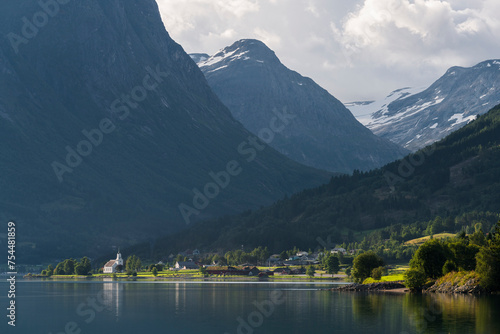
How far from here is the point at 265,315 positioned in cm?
11906

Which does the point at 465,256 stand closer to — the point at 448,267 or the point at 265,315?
the point at 448,267

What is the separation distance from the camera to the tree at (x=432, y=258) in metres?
170

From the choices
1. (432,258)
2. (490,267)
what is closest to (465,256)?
(432,258)

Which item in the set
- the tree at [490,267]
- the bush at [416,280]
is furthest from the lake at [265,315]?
the bush at [416,280]

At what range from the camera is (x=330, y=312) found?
123312mm

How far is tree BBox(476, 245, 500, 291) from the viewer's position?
136500 mm

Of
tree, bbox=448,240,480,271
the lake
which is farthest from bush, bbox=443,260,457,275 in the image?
the lake

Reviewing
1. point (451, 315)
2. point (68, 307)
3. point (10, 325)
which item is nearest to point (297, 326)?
point (451, 315)

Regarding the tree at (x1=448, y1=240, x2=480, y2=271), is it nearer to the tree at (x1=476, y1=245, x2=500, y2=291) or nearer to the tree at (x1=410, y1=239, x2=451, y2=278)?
the tree at (x1=410, y1=239, x2=451, y2=278)

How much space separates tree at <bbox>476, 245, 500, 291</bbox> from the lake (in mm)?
5904

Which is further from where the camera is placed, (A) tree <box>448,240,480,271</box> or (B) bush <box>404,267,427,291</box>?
(B) bush <box>404,267,427,291</box>

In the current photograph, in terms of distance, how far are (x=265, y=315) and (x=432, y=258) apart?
6586cm

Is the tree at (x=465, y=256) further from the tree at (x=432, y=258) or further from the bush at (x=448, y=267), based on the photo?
the tree at (x=432, y=258)

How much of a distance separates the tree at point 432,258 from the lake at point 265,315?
→ 1937cm
